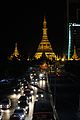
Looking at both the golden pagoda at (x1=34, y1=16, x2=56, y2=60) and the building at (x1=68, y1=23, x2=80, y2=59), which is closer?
the building at (x1=68, y1=23, x2=80, y2=59)

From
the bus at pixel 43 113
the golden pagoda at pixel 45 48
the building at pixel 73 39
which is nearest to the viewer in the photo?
the bus at pixel 43 113

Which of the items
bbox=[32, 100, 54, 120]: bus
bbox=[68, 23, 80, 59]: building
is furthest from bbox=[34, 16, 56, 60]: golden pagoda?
bbox=[32, 100, 54, 120]: bus

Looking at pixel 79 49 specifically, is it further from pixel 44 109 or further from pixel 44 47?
pixel 44 109

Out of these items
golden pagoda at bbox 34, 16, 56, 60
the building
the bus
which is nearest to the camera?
the bus

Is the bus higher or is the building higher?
the building

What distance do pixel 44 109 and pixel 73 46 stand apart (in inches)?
5201

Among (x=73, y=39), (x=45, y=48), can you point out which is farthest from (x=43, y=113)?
(x=45, y=48)

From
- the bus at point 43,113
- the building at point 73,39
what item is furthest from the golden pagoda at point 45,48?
the bus at point 43,113

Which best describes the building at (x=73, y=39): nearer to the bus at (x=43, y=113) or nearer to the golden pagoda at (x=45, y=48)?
the golden pagoda at (x=45, y=48)

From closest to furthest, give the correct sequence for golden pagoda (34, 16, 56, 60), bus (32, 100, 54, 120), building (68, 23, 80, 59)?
bus (32, 100, 54, 120) < building (68, 23, 80, 59) < golden pagoda (34, 16, 56, 60)

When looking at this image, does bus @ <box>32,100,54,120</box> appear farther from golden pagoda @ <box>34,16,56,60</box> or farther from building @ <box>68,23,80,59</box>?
golden pagoda @ <box>34,16,56,60</box>

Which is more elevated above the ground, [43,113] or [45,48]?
[45,48]

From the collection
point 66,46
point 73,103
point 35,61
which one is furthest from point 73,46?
point 73,103

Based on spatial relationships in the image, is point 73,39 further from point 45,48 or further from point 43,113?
point 43,113
